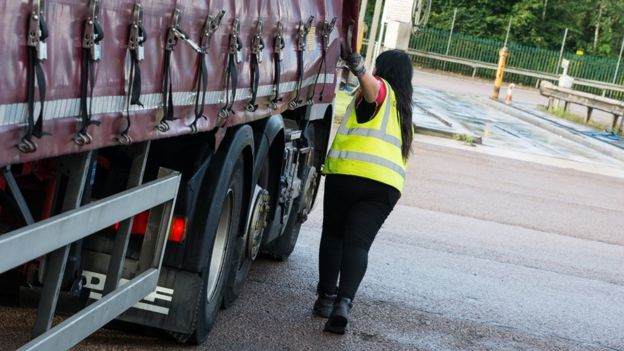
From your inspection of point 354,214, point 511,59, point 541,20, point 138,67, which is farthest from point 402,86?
point 541,20

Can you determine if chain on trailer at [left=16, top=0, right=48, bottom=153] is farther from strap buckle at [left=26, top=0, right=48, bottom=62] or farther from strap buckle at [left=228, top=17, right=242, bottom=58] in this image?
strap buckle at [left=228, top=17, right=242, bottom=58]

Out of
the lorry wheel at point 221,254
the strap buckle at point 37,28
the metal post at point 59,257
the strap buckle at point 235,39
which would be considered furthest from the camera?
the lorry wheel at point 221,254

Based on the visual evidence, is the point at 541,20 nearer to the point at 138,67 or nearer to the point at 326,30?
the point at 326,30

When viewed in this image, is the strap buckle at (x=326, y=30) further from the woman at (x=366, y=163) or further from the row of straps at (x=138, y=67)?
the row of straps at (x=138, y=67)

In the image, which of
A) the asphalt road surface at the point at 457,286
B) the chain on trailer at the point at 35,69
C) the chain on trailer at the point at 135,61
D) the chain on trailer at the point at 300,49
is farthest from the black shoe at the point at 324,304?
the chain on trailer at the point at 35,69

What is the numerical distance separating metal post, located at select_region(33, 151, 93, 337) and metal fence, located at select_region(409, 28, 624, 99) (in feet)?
151

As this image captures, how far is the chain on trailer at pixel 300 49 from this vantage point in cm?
617

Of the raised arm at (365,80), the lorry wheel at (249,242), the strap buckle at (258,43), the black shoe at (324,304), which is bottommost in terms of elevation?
the black shoe at (324,304)

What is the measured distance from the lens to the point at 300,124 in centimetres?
742

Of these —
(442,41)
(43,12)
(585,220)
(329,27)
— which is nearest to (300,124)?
(329,27)

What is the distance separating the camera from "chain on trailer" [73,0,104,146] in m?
3.16

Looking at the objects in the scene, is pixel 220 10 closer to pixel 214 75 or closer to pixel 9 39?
pixel 214 75

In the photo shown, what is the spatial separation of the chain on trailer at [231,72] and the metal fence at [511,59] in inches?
1751

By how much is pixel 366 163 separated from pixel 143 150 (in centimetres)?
253
